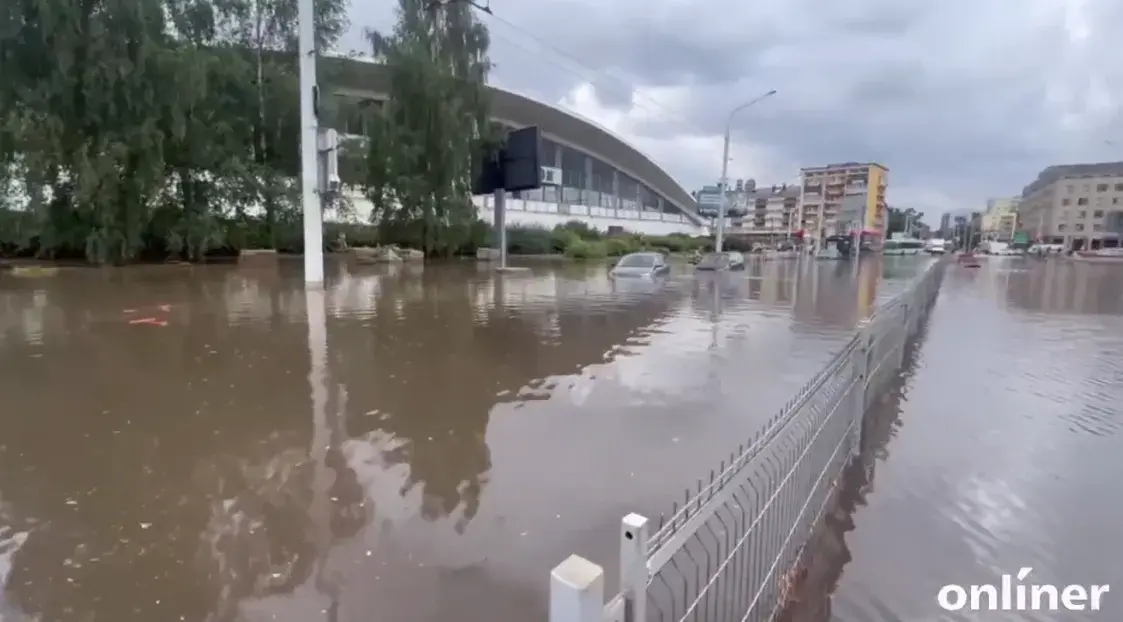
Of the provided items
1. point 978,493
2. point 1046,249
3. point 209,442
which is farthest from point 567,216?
point 1046,249

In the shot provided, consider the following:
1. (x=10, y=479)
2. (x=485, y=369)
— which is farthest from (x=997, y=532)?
(x=10, y=479)

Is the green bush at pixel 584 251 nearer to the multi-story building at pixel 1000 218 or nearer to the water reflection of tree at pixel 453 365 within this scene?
the water reflection of tree at pixel 453 365

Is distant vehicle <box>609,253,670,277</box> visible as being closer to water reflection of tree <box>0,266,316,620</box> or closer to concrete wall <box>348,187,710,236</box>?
concrete wall <box>348,187,710,236</box>

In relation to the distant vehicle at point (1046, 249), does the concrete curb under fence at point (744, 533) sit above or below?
below

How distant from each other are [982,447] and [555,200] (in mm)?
54177

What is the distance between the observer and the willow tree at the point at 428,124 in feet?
94.1

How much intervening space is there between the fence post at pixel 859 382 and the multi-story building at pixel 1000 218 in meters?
134

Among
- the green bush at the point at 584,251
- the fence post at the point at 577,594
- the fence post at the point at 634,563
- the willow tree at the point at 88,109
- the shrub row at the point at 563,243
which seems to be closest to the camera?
the fence post at the point at 577,594

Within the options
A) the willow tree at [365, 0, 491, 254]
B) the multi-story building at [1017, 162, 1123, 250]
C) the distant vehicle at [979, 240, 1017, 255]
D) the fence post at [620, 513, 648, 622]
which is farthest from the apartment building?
the fence post at [620, 513, 648, 622]

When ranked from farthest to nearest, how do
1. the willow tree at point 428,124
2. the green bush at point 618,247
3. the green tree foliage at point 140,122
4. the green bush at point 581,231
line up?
the green bush at point 581,231
the green bush at point 618,247
the willow tree at point 428,124
the green tree foliage at point 140,122

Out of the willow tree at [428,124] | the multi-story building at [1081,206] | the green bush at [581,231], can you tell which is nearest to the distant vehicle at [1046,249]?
the multi-story building at [1081,206]

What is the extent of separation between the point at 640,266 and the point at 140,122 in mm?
18615

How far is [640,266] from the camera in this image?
2522 cm

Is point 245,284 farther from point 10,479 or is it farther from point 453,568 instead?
point 453,568
